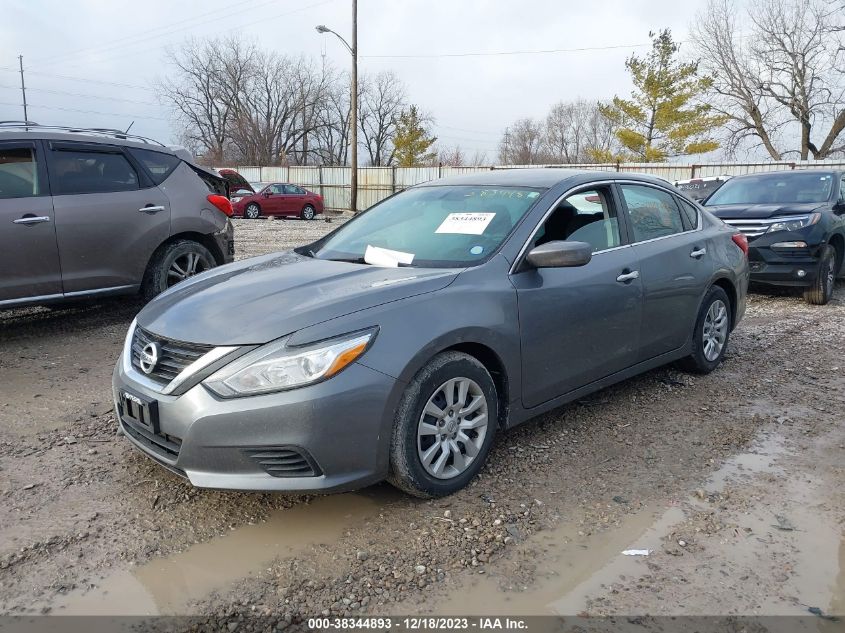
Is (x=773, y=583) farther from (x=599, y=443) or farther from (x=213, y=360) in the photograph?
(x=213, y=360)

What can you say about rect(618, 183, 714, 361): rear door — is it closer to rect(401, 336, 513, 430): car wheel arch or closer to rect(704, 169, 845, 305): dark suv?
rect(401, 336, 513, 430): car wheel arch

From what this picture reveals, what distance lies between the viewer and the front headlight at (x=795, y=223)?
26.0 ft

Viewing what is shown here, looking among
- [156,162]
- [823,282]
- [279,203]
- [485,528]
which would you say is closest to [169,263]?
[156,162]

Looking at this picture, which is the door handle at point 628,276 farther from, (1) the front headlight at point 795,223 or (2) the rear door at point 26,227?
(1) the front headlight at point 795,223

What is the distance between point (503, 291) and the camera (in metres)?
3.39

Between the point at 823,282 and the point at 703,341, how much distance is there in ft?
13.4

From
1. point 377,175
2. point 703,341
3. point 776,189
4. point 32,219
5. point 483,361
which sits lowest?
point 703,341

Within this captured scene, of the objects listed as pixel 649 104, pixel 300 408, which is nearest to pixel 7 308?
pixel 300 408

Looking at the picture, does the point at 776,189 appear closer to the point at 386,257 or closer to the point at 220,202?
the point at 220,202

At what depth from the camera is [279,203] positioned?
25.1 meters

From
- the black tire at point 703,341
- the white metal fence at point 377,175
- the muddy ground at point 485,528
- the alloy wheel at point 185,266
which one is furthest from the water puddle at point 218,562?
the white metal fence at point 377,175

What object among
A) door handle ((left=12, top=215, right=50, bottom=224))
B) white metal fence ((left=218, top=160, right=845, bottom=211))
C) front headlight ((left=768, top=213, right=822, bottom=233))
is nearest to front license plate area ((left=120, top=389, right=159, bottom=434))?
door handle ((left=12, top=215, right=50, bottom=224))

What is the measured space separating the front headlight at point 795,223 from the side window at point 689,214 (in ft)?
11.6

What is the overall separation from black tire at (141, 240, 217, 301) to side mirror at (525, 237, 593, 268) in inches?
157
